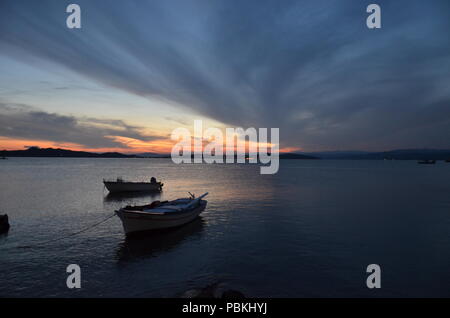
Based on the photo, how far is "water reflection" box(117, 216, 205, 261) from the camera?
1748 cm

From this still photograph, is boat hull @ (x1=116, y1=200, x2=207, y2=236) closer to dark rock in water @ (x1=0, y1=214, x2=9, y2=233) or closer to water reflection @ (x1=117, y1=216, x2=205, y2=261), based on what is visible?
water reflection @ (x1=117, y1=216, x2=205, y2=261)

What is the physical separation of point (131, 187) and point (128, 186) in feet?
2.96

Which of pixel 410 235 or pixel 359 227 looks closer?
pixel 410 235

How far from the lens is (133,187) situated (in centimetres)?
5281

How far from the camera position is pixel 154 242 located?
20125mm

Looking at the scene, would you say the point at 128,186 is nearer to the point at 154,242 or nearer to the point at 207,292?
the point at 154,242

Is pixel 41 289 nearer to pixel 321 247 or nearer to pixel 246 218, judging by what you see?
pixel 321 247

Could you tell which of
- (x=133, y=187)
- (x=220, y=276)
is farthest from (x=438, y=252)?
(x=133, y=187)

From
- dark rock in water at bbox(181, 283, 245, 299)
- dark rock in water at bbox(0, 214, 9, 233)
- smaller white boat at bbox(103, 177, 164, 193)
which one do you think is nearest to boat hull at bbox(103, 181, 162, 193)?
smaller white boat at bbox(103, 177, 164, 193)

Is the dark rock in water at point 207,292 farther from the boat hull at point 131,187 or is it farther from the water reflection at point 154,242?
the boat hull at point 131,187

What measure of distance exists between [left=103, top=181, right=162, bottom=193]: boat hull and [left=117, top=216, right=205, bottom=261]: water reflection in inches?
1206

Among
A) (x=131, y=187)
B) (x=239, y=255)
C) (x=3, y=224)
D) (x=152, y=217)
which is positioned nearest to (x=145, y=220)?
(x=152, y=217)

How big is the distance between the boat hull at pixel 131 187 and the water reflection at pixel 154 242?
1206 inches
